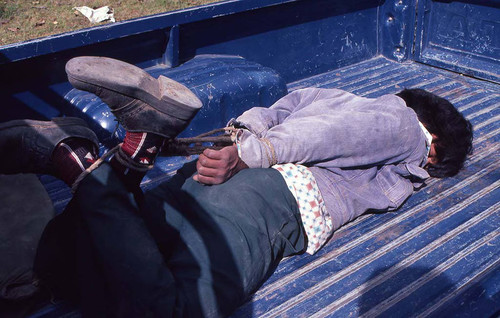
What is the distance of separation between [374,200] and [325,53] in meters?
2.04

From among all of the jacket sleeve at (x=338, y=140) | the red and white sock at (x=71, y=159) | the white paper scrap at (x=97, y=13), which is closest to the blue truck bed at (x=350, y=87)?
the jacket sleeve at (x=338, y=140)

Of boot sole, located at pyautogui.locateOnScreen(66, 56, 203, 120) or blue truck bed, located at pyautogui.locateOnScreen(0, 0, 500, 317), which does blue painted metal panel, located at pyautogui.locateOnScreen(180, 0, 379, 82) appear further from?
boot sole, located at pyautogui.locateOnScreen(66, 56, 203, 120)

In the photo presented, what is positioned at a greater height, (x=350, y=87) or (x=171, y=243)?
(x=171, y=243)

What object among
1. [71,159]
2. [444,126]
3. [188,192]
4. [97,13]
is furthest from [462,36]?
[97,13]

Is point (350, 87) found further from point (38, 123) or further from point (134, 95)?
point (38, 123)

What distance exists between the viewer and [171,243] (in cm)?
206

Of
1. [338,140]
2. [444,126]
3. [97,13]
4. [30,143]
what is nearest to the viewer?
[30,143]

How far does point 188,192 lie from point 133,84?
51 cm

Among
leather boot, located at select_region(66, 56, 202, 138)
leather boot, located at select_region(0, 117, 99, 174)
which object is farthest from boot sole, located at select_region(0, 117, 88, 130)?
leather boot, located at select_region(66, 56, 202, 138)

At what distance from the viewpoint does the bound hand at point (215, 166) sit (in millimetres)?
2090

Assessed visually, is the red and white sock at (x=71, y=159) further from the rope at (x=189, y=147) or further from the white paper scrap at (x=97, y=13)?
the white paper scrap at (x=97, y=13)

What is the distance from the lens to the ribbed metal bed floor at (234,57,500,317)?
202cm

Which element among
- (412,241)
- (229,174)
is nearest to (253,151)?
(229,174)

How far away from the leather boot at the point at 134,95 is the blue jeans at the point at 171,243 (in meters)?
0.23
